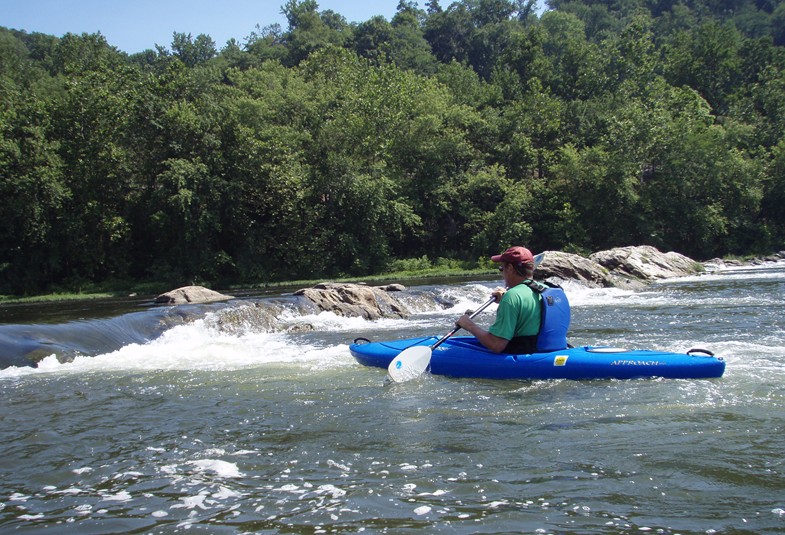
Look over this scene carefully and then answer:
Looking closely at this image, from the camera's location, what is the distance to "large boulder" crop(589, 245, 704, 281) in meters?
22.2

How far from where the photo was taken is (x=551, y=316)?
6891 millimetres

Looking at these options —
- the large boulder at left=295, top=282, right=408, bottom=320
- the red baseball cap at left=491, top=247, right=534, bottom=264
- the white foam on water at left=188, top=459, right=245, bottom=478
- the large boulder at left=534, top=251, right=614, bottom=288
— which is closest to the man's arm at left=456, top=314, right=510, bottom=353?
the red baseball cap at left=491, top=247, right=534, bottom=264

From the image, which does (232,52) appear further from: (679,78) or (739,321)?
(739,321)

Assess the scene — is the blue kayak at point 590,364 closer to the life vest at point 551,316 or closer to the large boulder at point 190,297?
the life vest at point 551,316

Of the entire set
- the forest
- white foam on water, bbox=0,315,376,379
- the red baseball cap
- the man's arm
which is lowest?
white foam on water, bbox=0,315,376,379

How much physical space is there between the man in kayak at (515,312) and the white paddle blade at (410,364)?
0.56 metres

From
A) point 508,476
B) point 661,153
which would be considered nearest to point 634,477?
point 508,476

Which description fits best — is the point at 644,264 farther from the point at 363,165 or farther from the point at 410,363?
the point at 410,363

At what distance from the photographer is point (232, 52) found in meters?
61.3

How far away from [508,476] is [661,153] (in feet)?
104

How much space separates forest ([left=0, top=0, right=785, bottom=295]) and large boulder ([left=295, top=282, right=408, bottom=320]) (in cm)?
1181

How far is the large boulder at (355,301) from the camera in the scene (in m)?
14.9

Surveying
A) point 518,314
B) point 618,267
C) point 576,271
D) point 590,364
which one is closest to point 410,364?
point 518,314

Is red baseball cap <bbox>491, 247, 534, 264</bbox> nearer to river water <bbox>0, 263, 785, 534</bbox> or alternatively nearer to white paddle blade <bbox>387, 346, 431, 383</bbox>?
river water <bbox>0, 263, 785, 534</bbox>
